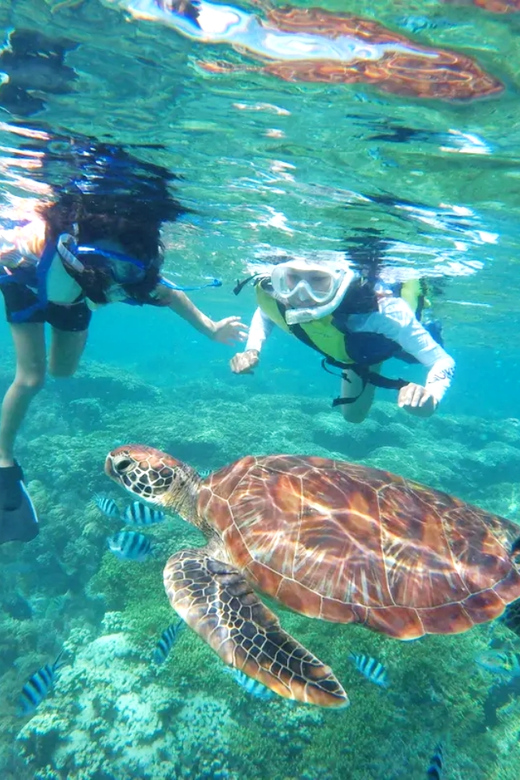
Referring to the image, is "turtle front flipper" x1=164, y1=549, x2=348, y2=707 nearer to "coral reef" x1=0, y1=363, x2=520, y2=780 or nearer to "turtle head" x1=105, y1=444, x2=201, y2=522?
"turtle head" x1=105, y1=444, x2=201, y2=522

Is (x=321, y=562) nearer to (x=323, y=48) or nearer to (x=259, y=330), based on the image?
(x=259, y=330)

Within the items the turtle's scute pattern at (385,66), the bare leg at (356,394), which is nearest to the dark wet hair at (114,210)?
the turtle's scute pattern at (385,66)

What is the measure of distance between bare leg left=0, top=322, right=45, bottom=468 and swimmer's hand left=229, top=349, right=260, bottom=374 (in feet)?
8.40

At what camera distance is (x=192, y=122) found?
6559 mm

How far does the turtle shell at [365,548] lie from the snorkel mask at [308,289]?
2702 mm

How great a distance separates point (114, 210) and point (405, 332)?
275 inches

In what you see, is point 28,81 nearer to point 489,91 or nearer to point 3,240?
point 3,240

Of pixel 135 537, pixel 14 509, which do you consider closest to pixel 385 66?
pixel 135 537

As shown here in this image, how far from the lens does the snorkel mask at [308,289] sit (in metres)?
6.23

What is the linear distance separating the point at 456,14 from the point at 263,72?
6.91ft

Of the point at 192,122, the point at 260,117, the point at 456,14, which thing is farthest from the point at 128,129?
the point at 456,14

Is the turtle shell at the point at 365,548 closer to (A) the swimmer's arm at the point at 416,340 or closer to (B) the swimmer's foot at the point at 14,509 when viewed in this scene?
(A) the swimmer's arm at the point at 416,340

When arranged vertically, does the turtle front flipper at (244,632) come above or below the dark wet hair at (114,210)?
below

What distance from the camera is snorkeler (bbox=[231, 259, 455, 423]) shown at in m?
6.19
